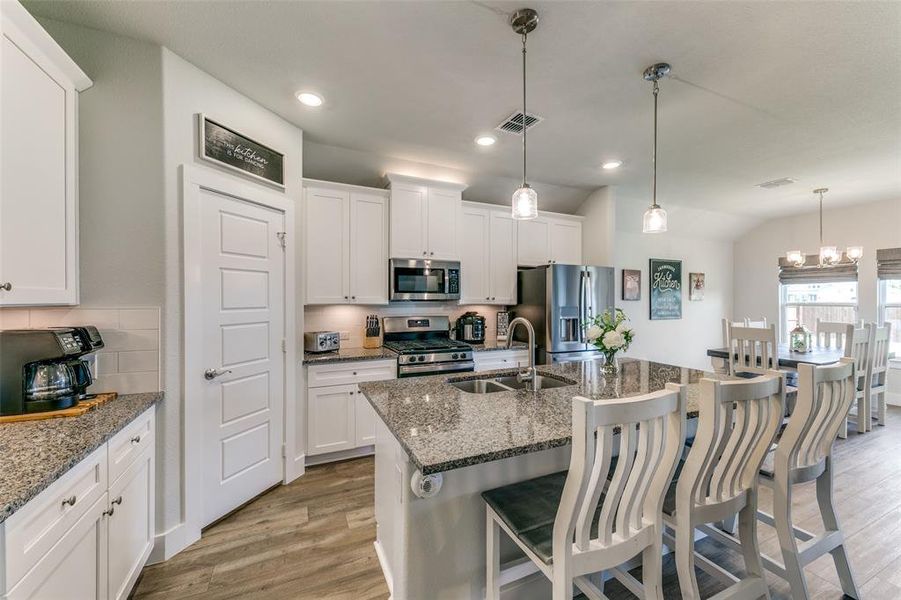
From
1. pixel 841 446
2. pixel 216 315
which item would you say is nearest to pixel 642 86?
pixel 216 315

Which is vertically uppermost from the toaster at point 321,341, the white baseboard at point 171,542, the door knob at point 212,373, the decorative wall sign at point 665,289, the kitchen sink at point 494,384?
the decorative wall sign at point 665,289

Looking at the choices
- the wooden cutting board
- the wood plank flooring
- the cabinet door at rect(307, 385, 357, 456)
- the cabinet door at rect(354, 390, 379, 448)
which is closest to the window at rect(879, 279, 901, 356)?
the wood plank flooring

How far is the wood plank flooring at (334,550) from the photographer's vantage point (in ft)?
5.63

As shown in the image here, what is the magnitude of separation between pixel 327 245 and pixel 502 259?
6.26 ft

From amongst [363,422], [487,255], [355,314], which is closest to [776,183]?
[487,255]

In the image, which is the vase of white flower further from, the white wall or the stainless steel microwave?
the white wall

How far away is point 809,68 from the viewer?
6.70ft

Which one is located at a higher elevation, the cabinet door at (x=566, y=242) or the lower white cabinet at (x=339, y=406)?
the cabinet door at (x=566, y=242)

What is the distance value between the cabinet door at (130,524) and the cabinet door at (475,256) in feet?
9.24

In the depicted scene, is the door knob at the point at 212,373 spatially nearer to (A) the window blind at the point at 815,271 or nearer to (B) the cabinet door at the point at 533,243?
(B) the cabinet door at the point at 533,243

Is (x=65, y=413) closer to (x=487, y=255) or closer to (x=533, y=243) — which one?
(x=487, y=255)

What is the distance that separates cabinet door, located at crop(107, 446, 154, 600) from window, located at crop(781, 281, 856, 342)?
7.89 metres

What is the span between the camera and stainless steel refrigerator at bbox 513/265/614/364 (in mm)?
3721

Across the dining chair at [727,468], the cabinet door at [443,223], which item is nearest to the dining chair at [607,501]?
the dining chair at [727,468]
